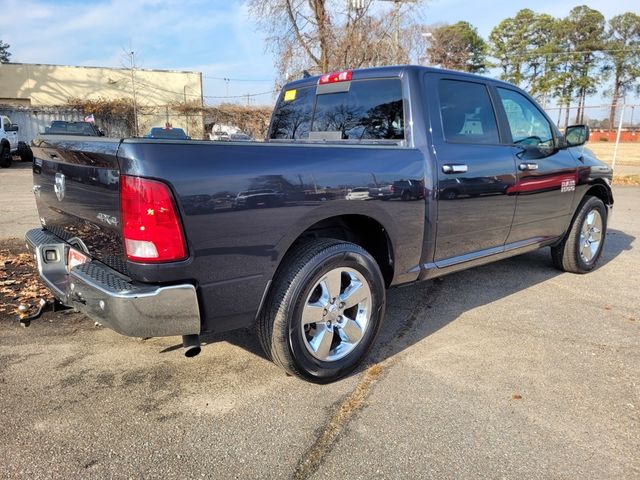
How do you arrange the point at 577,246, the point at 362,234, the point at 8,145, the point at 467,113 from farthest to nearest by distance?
the point at 8,145
the point at 577,246
the point at 467,113
the point at 362,234

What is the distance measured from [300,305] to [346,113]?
1.79 meters

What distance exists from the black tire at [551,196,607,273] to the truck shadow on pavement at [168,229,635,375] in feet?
0.58

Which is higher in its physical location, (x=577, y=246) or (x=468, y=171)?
(x=468, y=171)

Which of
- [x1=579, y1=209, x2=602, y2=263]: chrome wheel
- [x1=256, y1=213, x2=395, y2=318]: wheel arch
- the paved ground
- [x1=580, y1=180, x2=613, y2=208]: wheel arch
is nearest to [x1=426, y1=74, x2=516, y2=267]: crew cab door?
[x1=256, y1=213, x2=395, y2=318]: wheel arch

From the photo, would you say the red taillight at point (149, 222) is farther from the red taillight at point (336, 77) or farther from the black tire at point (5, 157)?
the black tire at point (5, 157)

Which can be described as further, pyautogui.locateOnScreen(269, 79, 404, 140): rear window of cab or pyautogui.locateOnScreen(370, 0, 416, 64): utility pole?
pyautogui.locateOnScreen(370, 0, 416, 64): utility pole

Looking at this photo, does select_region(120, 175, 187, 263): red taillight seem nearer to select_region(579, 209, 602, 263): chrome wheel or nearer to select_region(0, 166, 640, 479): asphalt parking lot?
select_region(0, 166, 640, 479): asphalt parking lot

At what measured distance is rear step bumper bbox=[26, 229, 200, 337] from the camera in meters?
2.33

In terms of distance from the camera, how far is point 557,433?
8.44 feet

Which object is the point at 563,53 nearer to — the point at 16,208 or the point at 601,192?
the point at 601,192

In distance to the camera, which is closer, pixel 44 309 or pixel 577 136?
pixel 44 309

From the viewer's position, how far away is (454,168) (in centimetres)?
357

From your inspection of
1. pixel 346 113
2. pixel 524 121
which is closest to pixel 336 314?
pixel 346 113

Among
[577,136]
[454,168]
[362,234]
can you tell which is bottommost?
[362,234]
